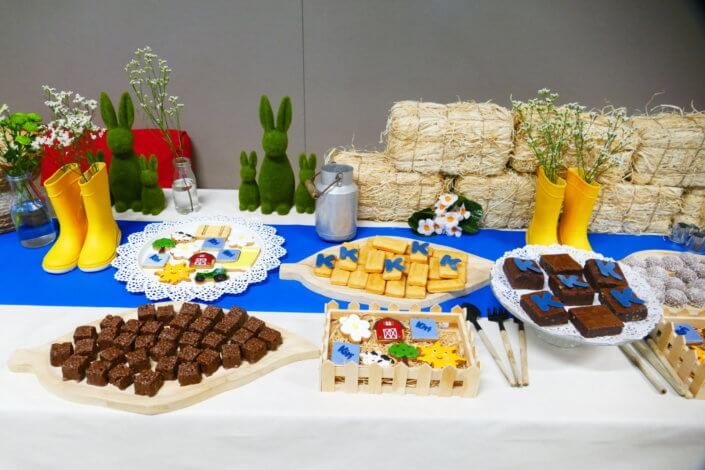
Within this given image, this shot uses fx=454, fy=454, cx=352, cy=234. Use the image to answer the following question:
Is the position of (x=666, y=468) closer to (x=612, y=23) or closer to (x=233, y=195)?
(x=233, y=195)

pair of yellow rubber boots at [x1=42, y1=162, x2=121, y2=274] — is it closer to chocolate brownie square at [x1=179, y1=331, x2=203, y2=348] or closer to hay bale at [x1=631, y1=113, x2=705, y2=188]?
chocolate brownie square at [x1=179, y1=331, x2=203, y2=348]

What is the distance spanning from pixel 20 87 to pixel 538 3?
352 centimetres

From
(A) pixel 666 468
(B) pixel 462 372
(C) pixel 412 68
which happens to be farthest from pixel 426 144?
(C) pixel 412 68

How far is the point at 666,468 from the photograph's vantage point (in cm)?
113

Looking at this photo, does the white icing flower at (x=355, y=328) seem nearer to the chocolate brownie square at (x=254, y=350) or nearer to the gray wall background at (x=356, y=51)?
the chocolate brownie square at (x=254, y=350)

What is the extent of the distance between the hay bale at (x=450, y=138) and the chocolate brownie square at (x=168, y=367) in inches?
45.0

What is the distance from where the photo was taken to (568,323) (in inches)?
45.3

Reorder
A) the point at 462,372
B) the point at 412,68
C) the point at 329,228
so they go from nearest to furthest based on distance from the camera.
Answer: the point at 462,372 → the point at 329,228 → the point at 412,68

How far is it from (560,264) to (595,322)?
253 millimetres

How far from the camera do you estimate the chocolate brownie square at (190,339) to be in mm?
1174

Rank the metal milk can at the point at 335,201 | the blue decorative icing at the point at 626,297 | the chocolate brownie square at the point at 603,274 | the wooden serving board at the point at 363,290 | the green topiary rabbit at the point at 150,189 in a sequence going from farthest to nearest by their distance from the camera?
the green topiary rabbit at the point at 150,189 < the metal milk can at the point at 335,201 < the wooden serving board at the point at 363,290 < the chocolate brownie square at the point at 603,274 < the blue decorative icing at the point at 626,297

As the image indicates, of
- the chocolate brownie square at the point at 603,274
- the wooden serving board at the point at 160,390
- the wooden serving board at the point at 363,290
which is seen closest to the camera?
the wooden serving board at the point at 160,390

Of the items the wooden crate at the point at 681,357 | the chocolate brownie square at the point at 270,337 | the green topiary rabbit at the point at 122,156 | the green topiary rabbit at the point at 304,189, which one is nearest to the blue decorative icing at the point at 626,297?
the wooden crate at the point at 681,357

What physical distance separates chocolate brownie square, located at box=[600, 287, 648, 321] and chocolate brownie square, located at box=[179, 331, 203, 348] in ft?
3.54
